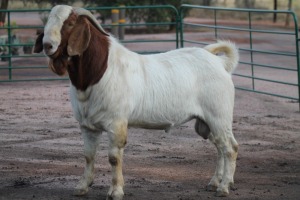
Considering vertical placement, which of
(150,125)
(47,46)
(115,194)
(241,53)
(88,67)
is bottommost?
(241,53)

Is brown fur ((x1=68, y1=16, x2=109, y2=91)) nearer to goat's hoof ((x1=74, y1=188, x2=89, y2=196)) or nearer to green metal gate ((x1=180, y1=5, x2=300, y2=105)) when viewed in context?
goat's hoof ((x1=74, y1=188, x2=89, y2=196))

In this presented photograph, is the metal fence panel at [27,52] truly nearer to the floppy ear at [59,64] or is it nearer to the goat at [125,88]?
the goat at [125,88]

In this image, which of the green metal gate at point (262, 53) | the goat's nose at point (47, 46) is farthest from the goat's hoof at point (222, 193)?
the green metal gate at point (262, 53)

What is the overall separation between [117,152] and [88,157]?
0.47m

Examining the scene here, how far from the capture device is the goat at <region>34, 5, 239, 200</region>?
7555mm

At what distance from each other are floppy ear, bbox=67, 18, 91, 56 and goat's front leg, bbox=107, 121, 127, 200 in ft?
2.44

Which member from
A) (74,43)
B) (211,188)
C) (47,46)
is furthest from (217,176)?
(47,46)

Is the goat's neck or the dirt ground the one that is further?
the dirt ground

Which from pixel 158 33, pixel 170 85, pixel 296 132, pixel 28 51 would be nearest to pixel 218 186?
pixel 170 85

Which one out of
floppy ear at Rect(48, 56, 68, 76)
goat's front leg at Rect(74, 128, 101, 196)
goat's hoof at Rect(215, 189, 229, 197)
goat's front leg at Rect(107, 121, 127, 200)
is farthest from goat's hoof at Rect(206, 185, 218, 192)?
floppy ear at Rect(48, 56, 68, 76)

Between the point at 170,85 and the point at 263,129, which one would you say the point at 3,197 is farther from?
the point at 263,129

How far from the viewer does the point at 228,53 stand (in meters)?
8.70

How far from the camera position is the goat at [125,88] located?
7.55 m

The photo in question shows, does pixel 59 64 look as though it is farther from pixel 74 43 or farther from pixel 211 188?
pixel 211 188
